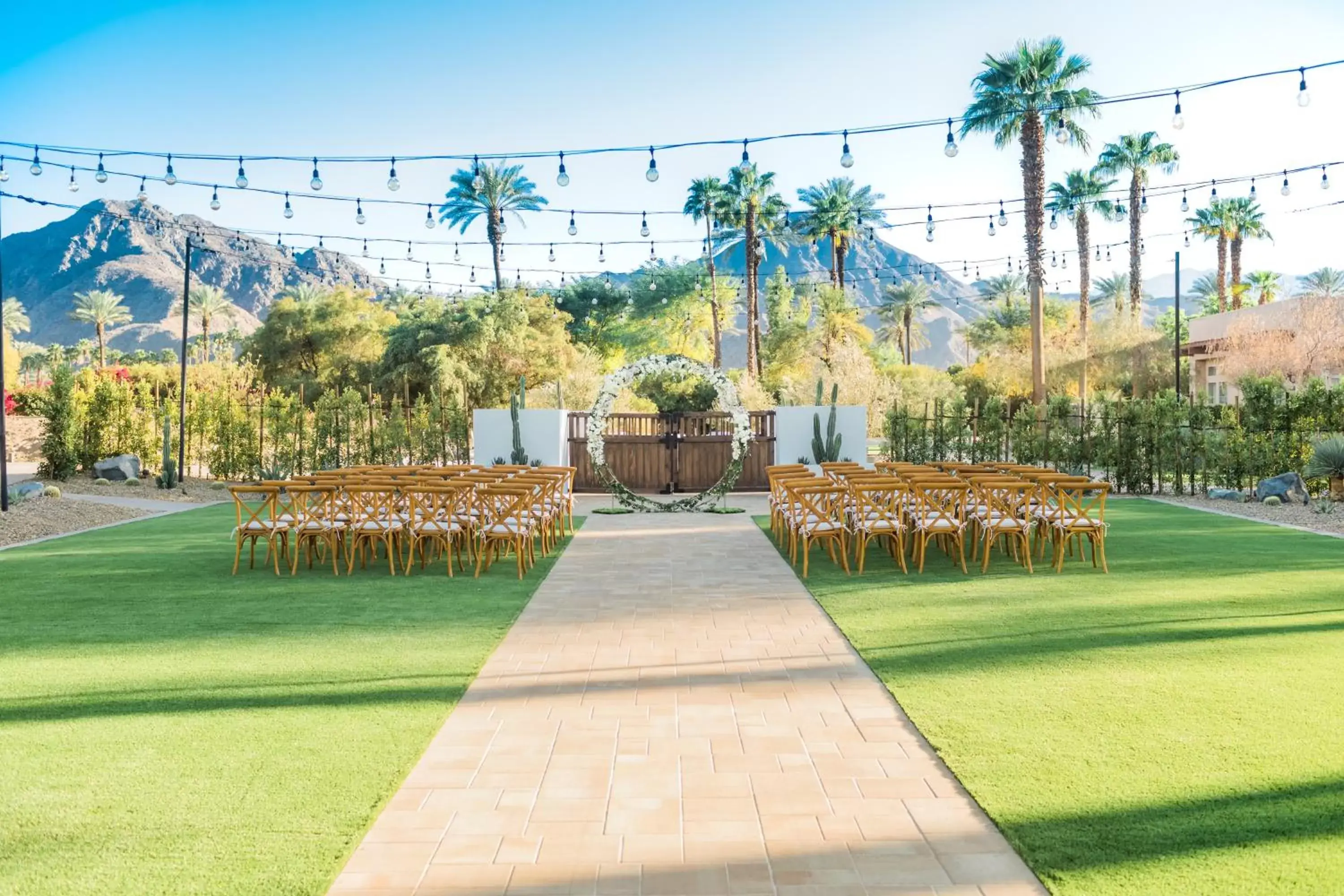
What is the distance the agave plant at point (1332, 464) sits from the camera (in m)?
13.8

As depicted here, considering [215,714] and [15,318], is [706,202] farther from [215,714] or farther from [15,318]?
[15,318]

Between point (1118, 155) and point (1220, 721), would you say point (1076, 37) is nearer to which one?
point (1118, 155)

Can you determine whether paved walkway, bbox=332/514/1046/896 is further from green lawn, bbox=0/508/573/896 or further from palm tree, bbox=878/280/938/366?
palm tree, bbox=878/280/938/366

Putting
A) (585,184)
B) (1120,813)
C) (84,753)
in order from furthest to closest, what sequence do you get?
1. (585,184)
2. (84,753)
3. (1120,813)

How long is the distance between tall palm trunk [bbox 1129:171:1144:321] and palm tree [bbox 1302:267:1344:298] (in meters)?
24.1

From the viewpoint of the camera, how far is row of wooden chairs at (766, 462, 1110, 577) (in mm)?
8852

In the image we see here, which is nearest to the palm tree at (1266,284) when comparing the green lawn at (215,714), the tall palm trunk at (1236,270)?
the tall palm trunk at (1236,270)

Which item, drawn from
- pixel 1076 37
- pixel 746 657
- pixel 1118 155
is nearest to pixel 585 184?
pixel 746 657

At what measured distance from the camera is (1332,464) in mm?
13891

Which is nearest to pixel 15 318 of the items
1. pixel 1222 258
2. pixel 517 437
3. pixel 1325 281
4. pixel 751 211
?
pixel 751 211

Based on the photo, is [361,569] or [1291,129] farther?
[1291,129]

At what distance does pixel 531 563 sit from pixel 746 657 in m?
4.05

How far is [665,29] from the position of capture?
1584cm

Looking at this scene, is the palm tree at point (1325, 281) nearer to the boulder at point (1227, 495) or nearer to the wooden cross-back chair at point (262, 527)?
the boulder at point (1227, 495)
